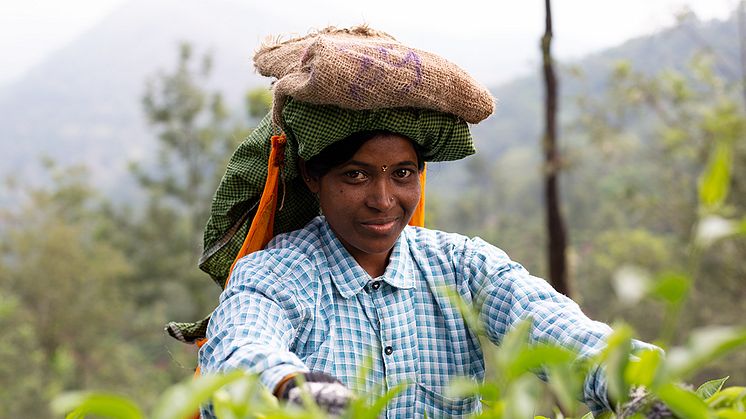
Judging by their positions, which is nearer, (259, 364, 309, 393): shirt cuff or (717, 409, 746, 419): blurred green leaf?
(717, 409, 746, 419): blurred green leaf

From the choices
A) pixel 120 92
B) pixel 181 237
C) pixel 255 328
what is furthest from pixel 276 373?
pixel 120 92

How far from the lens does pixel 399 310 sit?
1419 mm

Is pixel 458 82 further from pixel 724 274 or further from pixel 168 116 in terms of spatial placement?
pixel 168 116

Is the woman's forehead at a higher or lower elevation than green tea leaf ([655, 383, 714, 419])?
higher

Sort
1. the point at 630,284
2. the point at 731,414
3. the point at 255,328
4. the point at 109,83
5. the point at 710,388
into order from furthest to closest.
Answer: the point at 109,83, the point at 255,328, the point at 710,388, the point at 731,414, the point at 630,284

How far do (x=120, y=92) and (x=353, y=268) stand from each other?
9671 cm

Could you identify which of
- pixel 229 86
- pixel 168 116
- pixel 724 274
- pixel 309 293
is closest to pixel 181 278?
pixel 168 116

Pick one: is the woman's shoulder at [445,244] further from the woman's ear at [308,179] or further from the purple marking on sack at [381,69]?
the purple marking on sack at [381,69]

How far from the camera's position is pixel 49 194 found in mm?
20391

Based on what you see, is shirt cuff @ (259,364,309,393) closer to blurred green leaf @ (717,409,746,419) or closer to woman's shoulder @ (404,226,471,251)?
blurred green leaf @ (717,409,746,419)

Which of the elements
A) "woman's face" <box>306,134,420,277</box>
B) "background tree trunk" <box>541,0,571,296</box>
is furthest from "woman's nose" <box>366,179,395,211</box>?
"background tree trunk" <box>541,0,571,296</box>

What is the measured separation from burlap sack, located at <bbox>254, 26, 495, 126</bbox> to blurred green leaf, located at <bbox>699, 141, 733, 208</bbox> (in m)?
0.93

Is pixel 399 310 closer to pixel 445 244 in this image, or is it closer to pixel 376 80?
pixel 445 244

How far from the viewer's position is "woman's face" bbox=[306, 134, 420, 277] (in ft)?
4.52
